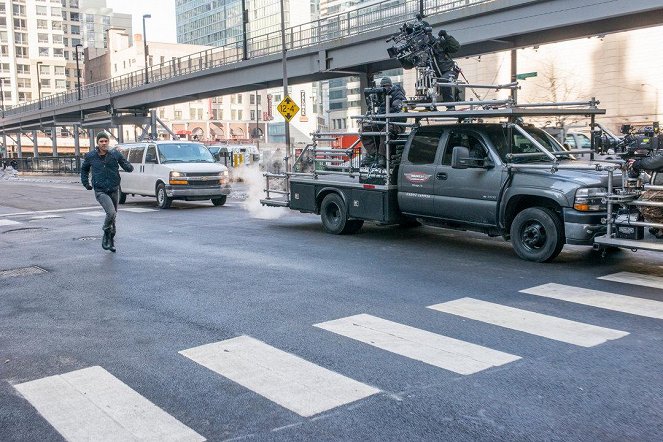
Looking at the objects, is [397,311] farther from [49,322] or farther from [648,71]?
[648,71]

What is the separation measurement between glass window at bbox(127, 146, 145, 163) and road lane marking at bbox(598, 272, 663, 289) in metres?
15.7

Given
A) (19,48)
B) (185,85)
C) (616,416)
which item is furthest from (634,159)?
(19,48)

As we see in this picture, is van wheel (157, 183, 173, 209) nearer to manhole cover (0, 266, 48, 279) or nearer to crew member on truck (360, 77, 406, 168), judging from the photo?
crew member on truck (360, 77, 406, 168)

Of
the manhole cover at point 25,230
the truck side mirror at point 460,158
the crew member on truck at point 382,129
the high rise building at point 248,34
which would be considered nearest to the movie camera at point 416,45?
the crew member on truck at point 382,129

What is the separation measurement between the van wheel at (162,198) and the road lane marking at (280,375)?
565 inches

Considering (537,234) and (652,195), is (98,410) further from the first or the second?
(652,195)

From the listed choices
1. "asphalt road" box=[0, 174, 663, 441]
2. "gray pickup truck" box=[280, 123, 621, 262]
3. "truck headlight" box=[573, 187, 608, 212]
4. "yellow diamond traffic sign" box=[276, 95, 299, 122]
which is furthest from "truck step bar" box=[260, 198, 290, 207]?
"yellow diamond traffic sign" box=[276, 95, 299, 122]

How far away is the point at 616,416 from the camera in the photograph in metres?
4.44

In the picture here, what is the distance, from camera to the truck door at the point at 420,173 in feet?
37.4

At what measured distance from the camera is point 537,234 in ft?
32.4

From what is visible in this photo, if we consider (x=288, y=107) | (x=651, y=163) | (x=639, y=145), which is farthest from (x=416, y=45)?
(x=288, y=107)

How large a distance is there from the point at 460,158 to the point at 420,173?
4.35 feet

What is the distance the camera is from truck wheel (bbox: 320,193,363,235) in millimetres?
13047

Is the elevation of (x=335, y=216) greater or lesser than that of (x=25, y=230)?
greater
